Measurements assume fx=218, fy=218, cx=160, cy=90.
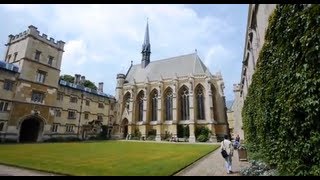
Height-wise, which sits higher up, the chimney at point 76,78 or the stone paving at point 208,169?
the chimney at point 76,78

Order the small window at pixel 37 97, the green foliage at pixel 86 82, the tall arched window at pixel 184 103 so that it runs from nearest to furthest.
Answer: the small window at pixel 37 97
the tall arched window at pixel 184 103
the green foliage at pixel 86 82

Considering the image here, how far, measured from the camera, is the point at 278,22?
729 cm

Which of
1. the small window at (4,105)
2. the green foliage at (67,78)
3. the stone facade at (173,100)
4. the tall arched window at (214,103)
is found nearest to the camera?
the small window at (4,105)

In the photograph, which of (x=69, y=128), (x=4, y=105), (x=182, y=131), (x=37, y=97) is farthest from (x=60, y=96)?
(x=182, y=131)

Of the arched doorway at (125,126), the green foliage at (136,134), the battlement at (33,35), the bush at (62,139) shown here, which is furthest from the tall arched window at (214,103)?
the battlement at (33,35)

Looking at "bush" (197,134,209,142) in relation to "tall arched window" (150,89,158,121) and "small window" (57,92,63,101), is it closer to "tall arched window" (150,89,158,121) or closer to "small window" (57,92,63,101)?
"tall arched window" (150,89,158,121)

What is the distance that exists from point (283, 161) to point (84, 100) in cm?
3848

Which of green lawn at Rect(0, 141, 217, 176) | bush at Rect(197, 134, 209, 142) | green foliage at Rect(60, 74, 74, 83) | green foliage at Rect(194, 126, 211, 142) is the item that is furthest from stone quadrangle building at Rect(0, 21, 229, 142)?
green lawn at Rect(0, 141, 217, 176)

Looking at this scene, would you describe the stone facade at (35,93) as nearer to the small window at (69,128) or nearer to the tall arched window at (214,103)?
the small window at (69,128)

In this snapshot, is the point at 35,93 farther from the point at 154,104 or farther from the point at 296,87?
the point at 296,87

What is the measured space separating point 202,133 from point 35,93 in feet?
91.0

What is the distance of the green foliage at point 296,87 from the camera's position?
16.3 feet

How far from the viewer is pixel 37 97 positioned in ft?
102
